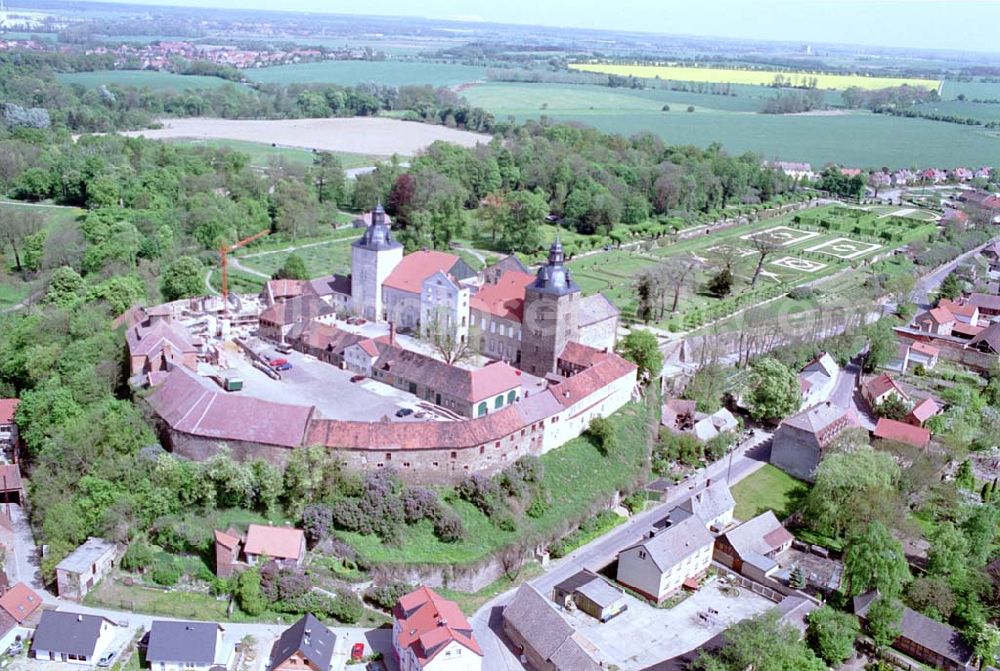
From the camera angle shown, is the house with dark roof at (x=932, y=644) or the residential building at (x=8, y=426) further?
the residential building at (x=8, y=426)

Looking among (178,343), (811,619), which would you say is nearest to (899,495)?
(811,619)

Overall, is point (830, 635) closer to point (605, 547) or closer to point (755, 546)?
point (755, 546)

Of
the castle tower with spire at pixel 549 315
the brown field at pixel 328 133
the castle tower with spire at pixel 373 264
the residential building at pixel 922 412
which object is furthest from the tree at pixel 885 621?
the brown field at pixel 328 133

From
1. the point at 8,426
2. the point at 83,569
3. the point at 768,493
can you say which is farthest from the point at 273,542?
the point at 768,493

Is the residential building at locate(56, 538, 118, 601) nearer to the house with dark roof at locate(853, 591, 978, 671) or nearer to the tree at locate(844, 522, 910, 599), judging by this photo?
the tree at locate(844, 522, 910, 599)

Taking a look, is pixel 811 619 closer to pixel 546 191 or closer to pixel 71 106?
pixel 546 191

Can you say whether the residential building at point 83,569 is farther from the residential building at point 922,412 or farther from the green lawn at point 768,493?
the residential building at point 922,412
